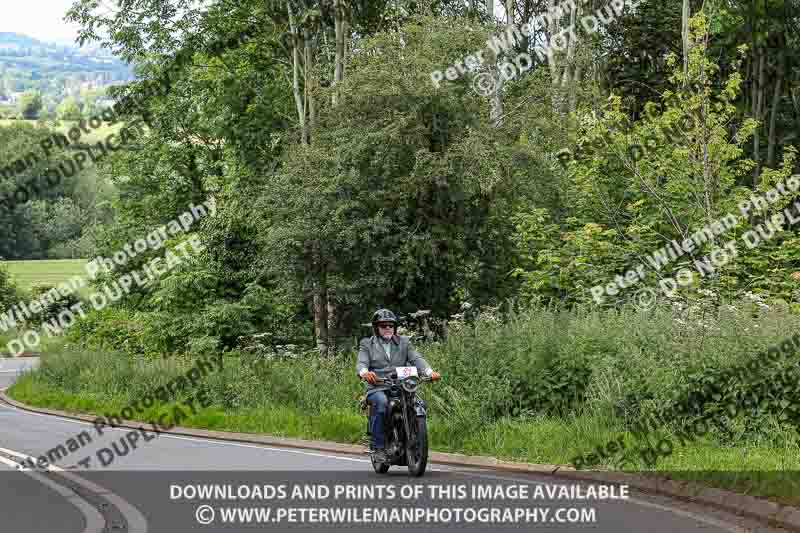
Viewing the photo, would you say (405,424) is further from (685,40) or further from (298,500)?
(685,40)

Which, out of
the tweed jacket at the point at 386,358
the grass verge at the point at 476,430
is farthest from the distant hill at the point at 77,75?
the tweed jacket at the point at 386,358

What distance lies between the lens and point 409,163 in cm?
3122

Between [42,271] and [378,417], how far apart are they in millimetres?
92919

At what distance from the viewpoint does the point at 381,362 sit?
48.9 feet

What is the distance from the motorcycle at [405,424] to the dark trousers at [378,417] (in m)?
0.05

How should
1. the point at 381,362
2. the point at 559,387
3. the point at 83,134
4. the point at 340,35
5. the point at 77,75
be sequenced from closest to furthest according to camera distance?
the point at 381,362 → the point at 559,387 → the point at 340,35 → the point at 83,134 → the point at 77,75

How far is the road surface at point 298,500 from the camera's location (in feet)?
36.7

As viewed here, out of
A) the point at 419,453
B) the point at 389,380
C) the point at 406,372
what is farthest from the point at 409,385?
the point at 419,453

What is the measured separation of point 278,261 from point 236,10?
15544 millimetres

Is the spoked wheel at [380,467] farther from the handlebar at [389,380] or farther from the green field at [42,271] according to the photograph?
the green field at [42,271]

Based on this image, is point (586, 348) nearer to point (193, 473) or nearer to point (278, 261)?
point (193, 473)

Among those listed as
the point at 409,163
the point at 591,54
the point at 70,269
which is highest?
the point at 591,54

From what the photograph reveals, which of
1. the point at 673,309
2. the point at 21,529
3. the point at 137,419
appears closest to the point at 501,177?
the point at 137,419

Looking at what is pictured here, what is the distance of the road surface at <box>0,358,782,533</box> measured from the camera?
36.7ft
